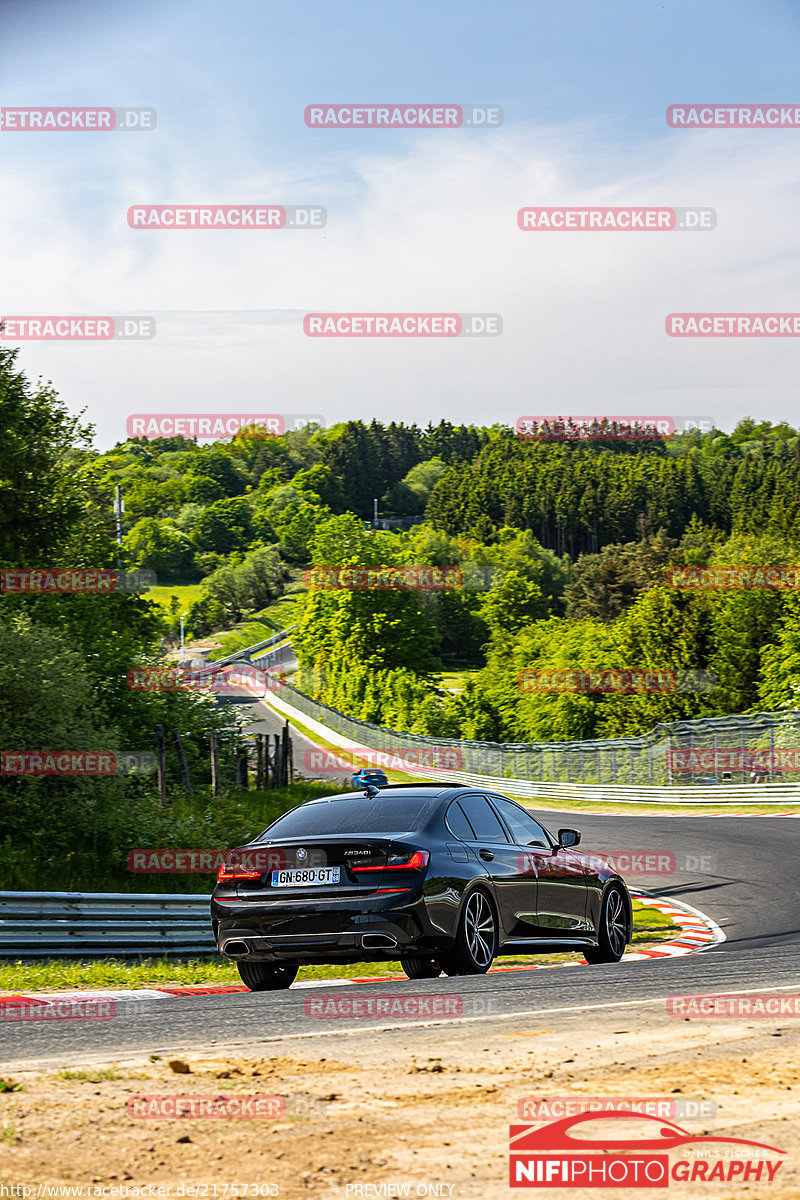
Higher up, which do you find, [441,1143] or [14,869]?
[441,1143]

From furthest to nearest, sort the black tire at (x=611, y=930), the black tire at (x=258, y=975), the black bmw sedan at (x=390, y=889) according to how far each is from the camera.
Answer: the black tire at (x=611, y=930) < the black tire at (x=258, y=975) < the black bmw sedan at (x=390, y=889)

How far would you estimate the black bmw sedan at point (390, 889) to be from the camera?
324 inches

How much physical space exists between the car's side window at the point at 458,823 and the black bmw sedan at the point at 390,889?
0.01 meters

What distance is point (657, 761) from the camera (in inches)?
1666

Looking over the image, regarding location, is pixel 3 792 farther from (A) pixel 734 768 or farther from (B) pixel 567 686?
(B) pixel 567 686

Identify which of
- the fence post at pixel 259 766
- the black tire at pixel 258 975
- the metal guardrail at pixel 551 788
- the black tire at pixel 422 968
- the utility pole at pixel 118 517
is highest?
the utility pole at pixel 118 517

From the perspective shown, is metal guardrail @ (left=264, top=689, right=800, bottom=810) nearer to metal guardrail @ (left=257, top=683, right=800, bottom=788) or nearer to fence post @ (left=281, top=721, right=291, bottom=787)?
metal guardrail @ (left=257, top=683, right=800, bottom=788)

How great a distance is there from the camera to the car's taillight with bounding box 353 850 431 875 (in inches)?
326

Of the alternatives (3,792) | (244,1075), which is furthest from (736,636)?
(244,1075)

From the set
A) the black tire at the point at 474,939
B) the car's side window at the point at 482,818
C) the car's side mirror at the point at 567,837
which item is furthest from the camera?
the car's side mirror at the point at 567,837

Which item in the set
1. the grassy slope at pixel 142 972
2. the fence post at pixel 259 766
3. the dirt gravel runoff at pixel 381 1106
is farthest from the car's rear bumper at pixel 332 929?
the fence post at pixel 259 766

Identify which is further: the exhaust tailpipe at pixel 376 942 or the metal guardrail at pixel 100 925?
the metal guardrail at pixel 100 925

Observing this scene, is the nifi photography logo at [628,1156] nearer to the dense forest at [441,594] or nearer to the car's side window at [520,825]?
the car's side window at [520,825]

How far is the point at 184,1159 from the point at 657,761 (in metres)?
39.6
